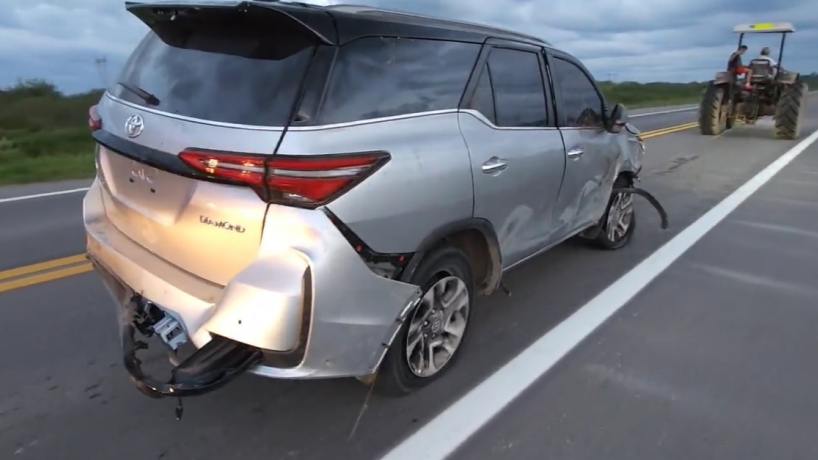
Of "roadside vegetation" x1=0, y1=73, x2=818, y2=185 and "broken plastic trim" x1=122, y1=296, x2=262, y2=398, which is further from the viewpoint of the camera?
"roadside vegetation" x1=0, y1=73, x2=818, y2=185

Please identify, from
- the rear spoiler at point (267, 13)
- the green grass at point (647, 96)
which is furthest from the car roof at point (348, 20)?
the green grass at point (647, 96)

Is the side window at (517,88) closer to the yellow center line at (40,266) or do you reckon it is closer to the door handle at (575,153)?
the door handle at (575,153)

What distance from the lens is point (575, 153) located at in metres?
4.30

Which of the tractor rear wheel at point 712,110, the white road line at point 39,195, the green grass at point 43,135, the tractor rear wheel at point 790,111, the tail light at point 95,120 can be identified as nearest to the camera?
the tail light at point 95,120

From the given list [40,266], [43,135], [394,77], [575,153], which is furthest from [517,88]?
[43,135]

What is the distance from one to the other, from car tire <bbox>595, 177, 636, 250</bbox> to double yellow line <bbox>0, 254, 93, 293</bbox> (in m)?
4.24

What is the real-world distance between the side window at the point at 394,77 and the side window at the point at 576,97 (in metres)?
1.13

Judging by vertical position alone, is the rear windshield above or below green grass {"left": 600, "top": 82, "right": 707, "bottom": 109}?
above

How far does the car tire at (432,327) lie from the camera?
2.96m

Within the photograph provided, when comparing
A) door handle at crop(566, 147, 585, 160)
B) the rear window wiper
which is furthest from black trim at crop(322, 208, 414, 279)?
door handle at crop(566, 147, 585, 160)

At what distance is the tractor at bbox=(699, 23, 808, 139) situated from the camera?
14852mm

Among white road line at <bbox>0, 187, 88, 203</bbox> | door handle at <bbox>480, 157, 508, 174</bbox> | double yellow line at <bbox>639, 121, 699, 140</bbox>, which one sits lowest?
double yellow line at <bbox>639, 121, 699, 140</bbox>

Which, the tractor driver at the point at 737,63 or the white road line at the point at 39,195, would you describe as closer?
the white road line at the point at 39,195

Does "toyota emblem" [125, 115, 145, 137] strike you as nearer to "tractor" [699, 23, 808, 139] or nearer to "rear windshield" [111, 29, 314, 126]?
"rear windshield" [111, 29, 314, 126]
